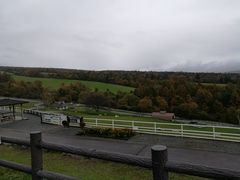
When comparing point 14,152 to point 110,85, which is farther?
point 110,85

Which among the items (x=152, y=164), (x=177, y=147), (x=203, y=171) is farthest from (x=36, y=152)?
(x=177, y=147)

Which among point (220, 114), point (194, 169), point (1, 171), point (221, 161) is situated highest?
point (194, 169)

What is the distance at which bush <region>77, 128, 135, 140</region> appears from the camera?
47.0 feet

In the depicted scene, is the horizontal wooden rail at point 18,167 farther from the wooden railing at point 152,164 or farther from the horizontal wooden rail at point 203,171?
the horizontal wooden rail at point 203,171

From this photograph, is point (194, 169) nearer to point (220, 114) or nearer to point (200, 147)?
point (200, 147)

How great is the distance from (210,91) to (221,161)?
47.7 meters

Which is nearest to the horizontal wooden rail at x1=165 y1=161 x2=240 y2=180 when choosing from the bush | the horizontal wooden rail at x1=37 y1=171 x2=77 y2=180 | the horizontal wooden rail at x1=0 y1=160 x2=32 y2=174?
the horizontal wooden rail at x1=37 y1=171 x2=77 y2=180

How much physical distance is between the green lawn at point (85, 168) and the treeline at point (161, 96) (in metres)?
39.9

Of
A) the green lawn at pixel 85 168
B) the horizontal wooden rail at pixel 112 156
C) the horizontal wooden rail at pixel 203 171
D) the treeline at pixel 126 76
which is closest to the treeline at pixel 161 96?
the treeline at pixel 126 76

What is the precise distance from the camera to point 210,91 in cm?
5522

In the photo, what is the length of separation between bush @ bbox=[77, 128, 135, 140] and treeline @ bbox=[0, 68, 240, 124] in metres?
35.3

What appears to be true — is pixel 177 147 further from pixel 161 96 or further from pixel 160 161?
pixel 161 96

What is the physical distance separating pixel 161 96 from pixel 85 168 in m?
51.2

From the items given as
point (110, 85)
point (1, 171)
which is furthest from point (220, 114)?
point (1, 171)
